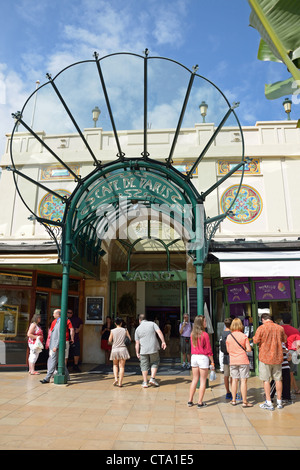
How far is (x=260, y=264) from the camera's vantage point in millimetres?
8422

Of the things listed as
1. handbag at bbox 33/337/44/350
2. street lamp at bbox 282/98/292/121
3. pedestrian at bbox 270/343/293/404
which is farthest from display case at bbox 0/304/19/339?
street lamp at bbox 282/98/292/121

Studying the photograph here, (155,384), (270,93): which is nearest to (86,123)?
(270,93)

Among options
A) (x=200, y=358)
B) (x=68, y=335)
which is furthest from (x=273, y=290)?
(x=68, y=335)

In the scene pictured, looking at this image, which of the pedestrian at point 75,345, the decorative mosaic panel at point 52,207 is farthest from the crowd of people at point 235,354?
the decorative mosaic panel at point 52,207

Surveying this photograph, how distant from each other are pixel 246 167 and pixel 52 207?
6.85m

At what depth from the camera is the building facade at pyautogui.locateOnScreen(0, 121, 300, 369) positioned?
31.1 ft

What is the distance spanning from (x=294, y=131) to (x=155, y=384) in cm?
983

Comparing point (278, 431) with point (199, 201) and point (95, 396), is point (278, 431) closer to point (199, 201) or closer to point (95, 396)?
point (95, 396)

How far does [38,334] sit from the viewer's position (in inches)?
356

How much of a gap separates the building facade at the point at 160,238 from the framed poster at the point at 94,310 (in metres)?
0.03

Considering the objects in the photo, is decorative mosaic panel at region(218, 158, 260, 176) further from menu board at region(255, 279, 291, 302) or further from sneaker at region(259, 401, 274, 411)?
sneaker at region(259, 401, 274, 411)

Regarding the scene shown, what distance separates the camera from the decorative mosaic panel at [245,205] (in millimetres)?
11648

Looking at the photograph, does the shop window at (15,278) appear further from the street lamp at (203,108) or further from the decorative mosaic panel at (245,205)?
the decorative mosaic panel at (245,205)

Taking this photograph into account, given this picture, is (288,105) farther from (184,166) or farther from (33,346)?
(33,346)
